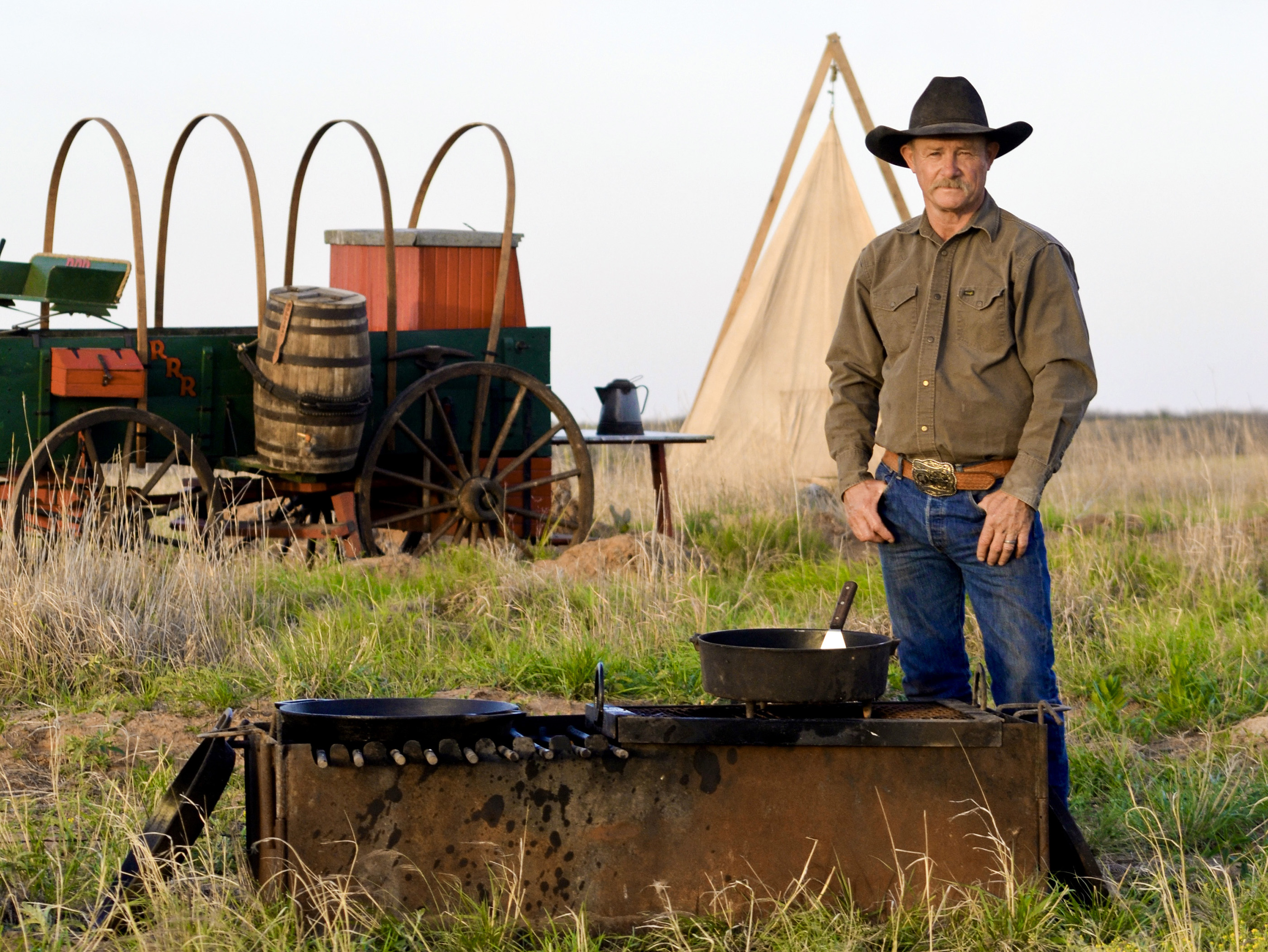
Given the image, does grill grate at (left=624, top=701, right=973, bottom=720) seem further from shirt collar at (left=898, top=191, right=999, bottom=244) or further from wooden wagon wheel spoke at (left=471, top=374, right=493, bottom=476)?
wooden wagon wheel spoke at (left=471, top=374, right=493, bottom=476)

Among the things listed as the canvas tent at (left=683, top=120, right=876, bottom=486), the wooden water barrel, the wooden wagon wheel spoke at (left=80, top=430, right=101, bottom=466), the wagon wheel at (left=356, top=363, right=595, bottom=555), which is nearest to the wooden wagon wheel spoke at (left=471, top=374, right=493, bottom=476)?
the wagon wheel at (left=356, top=363, right=595, bottom=555)

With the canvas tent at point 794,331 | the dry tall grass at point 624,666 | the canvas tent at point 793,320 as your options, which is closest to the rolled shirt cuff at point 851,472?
the dry tall grass at point 624,666

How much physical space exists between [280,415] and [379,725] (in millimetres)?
4523

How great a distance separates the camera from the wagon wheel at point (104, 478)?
22.0ft

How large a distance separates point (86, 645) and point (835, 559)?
13.0ft

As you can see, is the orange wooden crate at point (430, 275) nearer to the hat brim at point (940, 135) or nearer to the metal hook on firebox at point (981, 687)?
the hat brim at point (940, 135)

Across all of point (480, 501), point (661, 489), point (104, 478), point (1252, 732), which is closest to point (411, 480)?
point (480, 501)

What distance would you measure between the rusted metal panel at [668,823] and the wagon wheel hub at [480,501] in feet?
16.5

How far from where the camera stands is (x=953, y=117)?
3.45 m

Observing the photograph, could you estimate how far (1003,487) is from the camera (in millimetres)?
3363

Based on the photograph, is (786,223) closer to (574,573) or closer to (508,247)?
(508,247)

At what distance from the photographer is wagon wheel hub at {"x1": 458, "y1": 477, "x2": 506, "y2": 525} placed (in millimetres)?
7945

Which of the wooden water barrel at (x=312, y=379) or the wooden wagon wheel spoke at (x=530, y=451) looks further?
the wooden wagon wheel spoke at (x=530, y=451)

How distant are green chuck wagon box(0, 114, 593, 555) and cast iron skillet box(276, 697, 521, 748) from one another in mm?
3349
